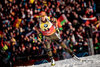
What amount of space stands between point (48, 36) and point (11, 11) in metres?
3.43

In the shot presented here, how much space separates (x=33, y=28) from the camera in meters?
5.83

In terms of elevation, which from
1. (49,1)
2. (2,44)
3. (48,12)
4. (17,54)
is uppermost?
(49,1)

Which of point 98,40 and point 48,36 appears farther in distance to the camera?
point 98,40

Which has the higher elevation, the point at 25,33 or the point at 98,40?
the point at 25,33

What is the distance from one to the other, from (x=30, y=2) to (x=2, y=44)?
2.44 meters

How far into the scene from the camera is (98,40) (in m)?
6.18

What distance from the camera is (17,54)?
5875 mm

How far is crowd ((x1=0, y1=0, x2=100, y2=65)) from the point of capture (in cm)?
595

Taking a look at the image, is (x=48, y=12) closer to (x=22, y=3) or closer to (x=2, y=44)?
(x=22, y=3)

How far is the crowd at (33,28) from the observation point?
595 centimetres

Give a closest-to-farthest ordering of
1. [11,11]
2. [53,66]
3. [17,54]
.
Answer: [53,66], [17,54], [11,11]

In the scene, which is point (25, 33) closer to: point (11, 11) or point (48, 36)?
point (11, 11)

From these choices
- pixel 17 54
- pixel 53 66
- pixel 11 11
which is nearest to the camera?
pixel 53 66

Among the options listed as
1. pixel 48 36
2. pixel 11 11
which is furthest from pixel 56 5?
pixel 48 36
